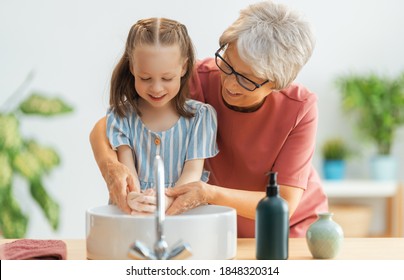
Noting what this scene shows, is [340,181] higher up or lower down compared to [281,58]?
lower down

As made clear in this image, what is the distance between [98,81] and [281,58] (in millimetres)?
843

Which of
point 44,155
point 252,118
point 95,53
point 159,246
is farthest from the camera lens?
point 44,155

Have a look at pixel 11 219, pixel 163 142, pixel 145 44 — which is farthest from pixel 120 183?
pixel 11 219

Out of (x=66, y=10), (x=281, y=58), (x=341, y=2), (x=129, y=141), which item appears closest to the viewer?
(x=281, y=58)

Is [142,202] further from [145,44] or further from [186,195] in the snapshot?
[145,44]

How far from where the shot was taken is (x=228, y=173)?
201cm

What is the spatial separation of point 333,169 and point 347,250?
3339mm

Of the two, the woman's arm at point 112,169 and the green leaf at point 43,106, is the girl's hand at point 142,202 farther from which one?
the green leaf at point 43,106

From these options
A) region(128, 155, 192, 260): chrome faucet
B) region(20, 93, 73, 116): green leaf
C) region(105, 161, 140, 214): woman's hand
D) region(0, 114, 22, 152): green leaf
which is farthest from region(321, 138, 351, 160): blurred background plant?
region(128, 155, 192, 260): chrome faucet

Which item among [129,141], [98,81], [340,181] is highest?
[98,81]

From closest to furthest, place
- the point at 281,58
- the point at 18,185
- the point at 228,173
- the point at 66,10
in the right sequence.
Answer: the point at 281,58 → the point at 228,173 → the point at 66,10 → the point at 18,185

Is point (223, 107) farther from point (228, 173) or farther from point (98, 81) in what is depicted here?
point (98, 81)

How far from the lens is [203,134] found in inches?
72.6
